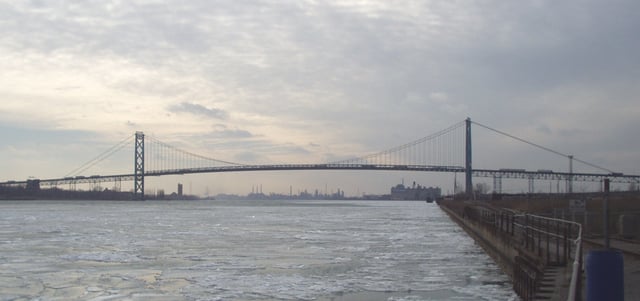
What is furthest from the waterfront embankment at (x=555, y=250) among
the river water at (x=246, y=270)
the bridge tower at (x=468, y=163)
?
the bridge tower at (x=468, y=163)

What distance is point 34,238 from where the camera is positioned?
992 inches

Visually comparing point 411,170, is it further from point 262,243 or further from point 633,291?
point 633,291

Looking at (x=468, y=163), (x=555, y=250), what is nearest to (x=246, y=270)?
(x=555, y=250)

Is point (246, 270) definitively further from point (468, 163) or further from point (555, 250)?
point (468, 163)

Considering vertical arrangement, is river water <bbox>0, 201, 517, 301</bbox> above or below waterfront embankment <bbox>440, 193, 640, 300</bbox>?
below

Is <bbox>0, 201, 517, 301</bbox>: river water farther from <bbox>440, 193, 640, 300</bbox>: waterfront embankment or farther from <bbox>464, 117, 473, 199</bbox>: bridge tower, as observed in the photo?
<bbox>464, 117, 473, 199</bbox>: bridge tower

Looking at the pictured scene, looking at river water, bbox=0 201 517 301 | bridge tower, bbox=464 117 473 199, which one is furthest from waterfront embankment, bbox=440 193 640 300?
bridge tower, bbox=464 117 473 199

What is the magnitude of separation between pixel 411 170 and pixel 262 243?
74.1 m

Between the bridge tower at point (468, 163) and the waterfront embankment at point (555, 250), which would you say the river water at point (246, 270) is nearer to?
the waterfront embankment at point (555, 250)

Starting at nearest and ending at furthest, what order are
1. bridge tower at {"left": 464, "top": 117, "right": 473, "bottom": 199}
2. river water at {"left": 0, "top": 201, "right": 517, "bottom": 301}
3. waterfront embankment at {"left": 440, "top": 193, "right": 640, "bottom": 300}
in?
waterfront embankment at {"left": 440, "top": 193, "right": 640, "bottom": 300}
river water at {"left": 0, "top": 201, "right": 517, "bottom": 301}
bridge tower at {"left": 464, "top": 117, "right": 473, "bottom": 199}

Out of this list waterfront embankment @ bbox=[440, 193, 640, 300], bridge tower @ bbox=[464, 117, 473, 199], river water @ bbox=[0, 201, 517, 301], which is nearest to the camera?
waterfront embankment @ bbox=[440, 193, 640, 300]

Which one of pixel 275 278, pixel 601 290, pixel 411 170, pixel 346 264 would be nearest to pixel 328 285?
pixel 275 278

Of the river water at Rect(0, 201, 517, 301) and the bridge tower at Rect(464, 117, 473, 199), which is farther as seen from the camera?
the bridge tower at Rect(464, 117, 473, 199)

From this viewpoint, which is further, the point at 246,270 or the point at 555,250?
the point at 246,270
